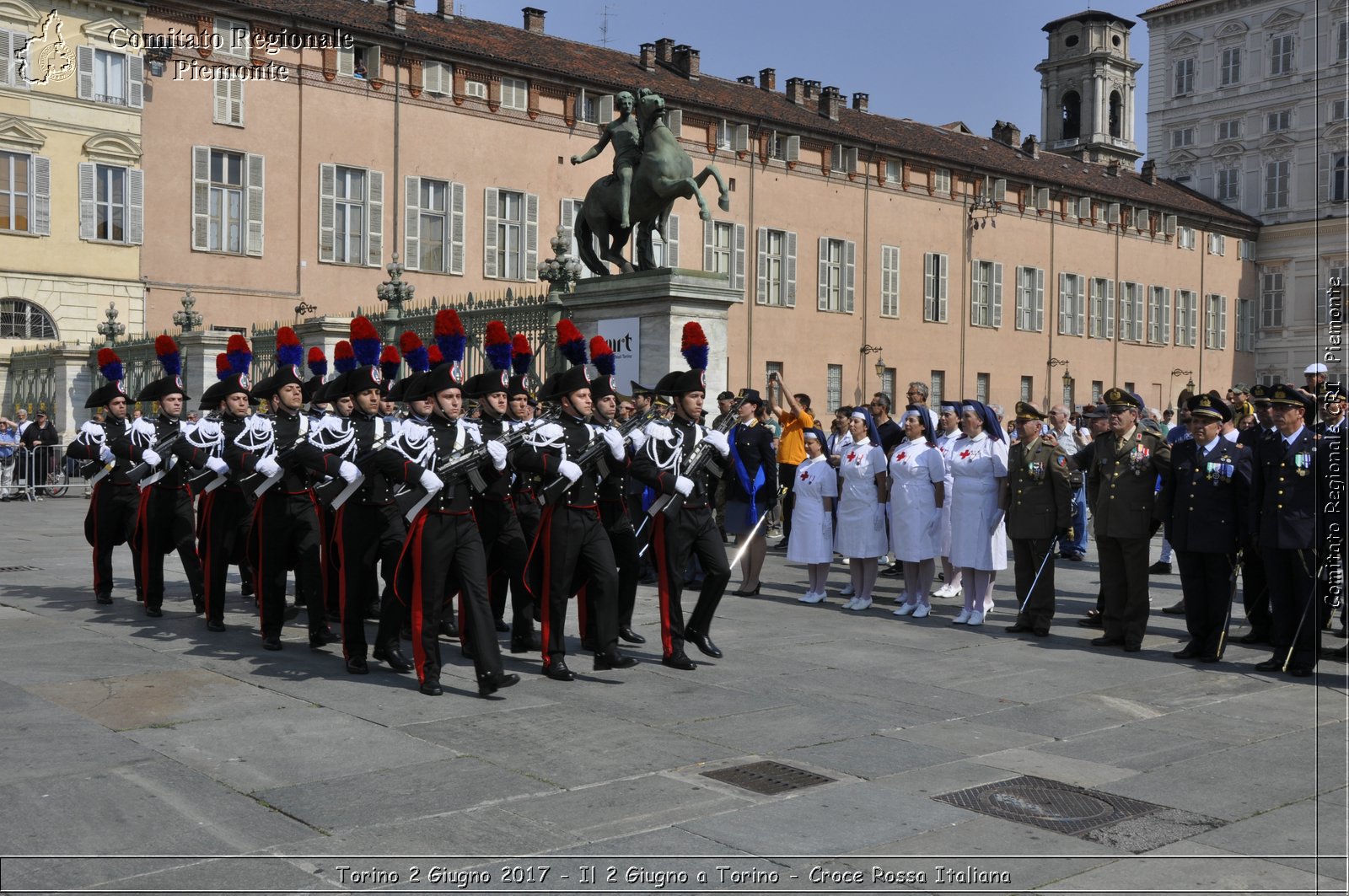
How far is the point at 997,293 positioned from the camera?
49.3 m

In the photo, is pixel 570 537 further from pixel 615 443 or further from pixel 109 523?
pixel 109 523

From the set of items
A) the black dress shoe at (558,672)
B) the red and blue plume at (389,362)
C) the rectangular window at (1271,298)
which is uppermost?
the rectangular window at (1271,298)

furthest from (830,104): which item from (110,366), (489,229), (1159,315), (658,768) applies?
(658,768)

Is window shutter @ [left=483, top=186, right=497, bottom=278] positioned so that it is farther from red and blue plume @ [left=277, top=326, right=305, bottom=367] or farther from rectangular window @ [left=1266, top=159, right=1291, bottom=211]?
rectangular window @ [left=1266, top=159, right=1291, bottom=211]

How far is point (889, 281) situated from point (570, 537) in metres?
38.3

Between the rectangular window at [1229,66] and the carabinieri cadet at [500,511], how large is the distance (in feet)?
189

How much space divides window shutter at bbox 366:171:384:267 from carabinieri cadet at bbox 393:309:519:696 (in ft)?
86.4

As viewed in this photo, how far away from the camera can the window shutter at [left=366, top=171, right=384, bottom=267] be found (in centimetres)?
3341

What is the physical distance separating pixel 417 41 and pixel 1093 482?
88.3ft

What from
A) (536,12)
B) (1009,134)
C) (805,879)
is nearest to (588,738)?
(805,879)

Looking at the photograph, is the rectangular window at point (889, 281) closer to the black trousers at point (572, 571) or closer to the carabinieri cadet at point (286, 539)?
the carabinieri cadet at point (286, 539)

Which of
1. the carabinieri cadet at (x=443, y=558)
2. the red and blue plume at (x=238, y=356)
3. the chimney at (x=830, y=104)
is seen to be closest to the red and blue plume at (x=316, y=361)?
the red and blue plume at (x=238, y=356)

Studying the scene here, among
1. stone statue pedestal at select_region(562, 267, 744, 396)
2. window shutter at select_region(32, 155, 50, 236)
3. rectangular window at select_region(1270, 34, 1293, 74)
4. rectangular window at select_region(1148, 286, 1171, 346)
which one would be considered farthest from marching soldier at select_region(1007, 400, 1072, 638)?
rectangular window at select_region(1270, 34, 1293, 74)

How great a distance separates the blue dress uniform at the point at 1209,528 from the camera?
9.74 m
